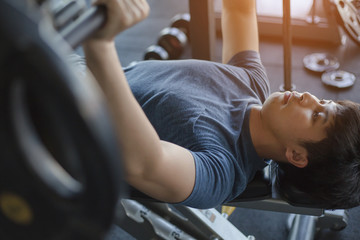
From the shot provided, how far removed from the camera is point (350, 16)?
4.81 feet

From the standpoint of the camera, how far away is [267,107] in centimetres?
125

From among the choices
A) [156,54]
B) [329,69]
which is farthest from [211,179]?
[329,69]

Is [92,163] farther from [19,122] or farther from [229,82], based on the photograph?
[229,82]

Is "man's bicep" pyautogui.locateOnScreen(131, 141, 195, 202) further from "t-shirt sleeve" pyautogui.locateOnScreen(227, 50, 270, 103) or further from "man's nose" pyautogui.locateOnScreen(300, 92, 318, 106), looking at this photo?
"t-shirt sleeve" pyautogui.locateOnScreen(227, 50, 270, 103)

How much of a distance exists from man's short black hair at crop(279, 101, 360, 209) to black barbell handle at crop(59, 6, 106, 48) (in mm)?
810

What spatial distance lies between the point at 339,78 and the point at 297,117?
1536 mm

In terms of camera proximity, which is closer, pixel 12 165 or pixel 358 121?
pixel 12 165

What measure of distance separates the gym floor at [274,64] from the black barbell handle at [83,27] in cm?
140

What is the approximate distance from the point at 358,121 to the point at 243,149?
0.33 m

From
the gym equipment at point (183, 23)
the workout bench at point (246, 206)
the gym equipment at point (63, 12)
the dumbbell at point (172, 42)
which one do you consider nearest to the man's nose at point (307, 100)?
the workout bench at point (246, 206)

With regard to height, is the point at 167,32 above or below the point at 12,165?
below

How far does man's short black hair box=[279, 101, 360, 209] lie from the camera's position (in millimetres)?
1173

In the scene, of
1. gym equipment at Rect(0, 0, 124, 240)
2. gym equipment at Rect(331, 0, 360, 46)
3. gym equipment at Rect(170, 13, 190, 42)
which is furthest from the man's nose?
gym equipment at Rect(170, 13, 190, 42)

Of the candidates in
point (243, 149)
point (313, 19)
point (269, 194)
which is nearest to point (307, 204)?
point (269, 194)
